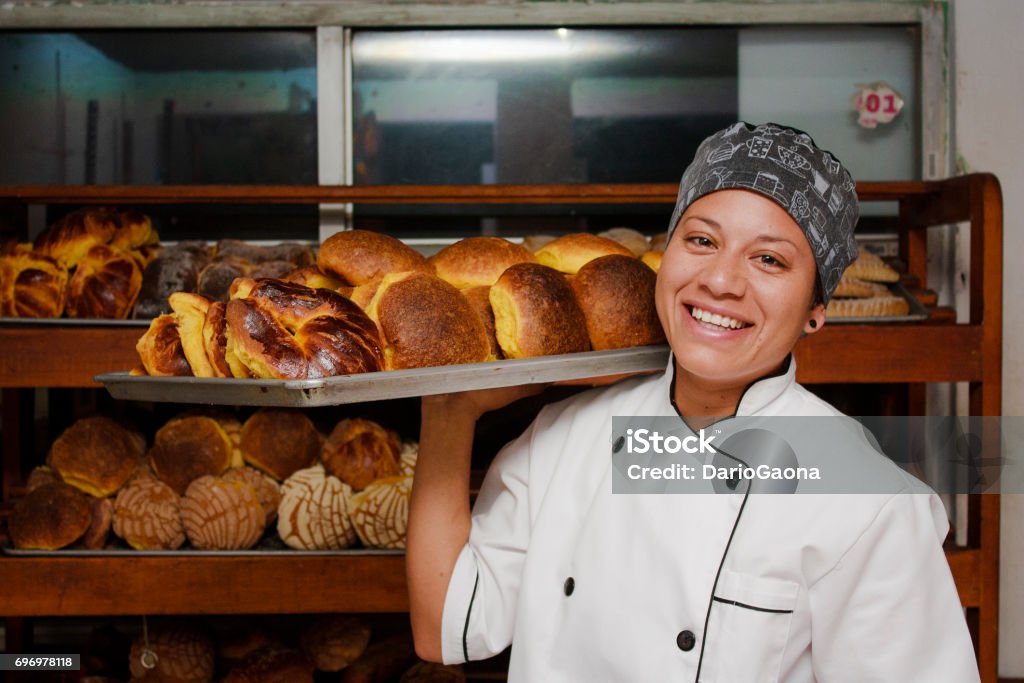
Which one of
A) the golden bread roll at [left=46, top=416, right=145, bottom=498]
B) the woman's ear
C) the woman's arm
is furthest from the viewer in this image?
the golden bread roll at [left=46, top=416, right=145, bottom=498]

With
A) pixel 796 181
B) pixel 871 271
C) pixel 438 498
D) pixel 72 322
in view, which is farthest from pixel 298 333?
pixel 871 271

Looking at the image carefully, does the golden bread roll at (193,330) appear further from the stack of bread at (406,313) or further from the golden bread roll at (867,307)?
the golden bread roll at (867,307)

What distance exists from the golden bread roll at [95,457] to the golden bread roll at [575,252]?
1161 mm

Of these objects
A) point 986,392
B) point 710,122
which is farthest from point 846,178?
point 710,122

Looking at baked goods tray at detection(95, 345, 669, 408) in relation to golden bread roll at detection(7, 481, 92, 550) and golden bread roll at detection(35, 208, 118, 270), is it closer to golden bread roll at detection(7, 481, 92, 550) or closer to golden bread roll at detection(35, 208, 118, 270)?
golden bread roll at detection(7, 481, 92, 550)

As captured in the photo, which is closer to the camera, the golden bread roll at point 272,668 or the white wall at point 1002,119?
the golden bread roll at point 272,668

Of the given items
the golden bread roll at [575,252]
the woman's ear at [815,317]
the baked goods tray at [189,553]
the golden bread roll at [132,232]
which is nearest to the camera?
the woman's ear at [815,317]

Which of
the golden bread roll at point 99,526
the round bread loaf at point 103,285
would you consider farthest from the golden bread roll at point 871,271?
the golden bread roll at point 99,526

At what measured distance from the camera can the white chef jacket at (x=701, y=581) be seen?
36.4 inches

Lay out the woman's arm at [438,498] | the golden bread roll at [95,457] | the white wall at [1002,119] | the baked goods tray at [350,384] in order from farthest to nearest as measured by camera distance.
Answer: the white wall at [1002,119] < the golden bread roll at [95,457] < the woman's arm at [438,498] < the baked goods tray at [350,384]

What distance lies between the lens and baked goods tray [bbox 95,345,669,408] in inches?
31.5

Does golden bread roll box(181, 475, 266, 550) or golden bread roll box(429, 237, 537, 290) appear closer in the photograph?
golden bread roll box(429, 237, 537, 290)

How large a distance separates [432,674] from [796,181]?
4.84 feet

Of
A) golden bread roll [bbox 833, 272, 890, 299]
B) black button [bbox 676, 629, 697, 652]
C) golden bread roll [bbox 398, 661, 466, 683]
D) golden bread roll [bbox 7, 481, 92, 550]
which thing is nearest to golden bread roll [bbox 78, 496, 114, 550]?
golden bread roll [bbox 7, 481, 92, 550]
